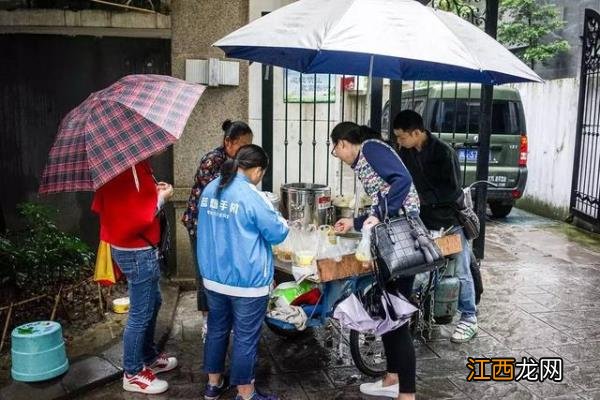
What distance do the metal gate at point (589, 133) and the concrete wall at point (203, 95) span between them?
609cm

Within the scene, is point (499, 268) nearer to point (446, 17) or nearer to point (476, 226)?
point (476, 226)

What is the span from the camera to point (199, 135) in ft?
20.0

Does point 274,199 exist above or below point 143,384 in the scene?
above

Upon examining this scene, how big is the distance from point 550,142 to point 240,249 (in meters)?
9.13

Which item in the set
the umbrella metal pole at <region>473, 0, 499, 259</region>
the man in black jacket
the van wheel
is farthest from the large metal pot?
the van wheel

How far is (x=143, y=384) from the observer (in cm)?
416

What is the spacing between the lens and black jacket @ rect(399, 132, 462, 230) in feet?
15.5

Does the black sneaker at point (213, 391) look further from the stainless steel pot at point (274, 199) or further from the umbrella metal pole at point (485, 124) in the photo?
the umbrella metal pole at point (485, 124)

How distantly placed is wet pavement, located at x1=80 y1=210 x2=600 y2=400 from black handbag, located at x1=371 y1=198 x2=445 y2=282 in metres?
1.18

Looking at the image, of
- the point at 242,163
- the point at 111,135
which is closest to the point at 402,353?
the point at 242,163

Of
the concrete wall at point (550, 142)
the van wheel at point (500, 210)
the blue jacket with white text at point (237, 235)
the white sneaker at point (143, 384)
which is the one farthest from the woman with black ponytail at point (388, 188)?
the concrete wall at point (550, 142)

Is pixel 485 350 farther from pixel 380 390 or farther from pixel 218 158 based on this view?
pixel 218 158

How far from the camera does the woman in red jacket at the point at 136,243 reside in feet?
12.5

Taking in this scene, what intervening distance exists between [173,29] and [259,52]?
1.54 metres
